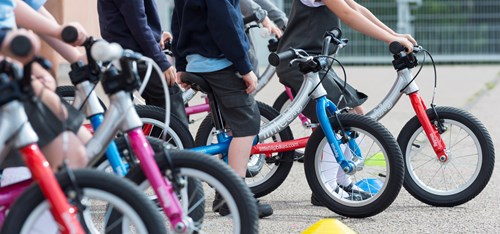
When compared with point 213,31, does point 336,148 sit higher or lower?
lower

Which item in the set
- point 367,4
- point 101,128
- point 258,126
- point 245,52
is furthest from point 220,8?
point 367,4

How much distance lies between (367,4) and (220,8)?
11.9 meters

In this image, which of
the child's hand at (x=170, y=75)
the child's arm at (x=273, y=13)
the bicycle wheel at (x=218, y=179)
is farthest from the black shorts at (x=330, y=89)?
the bicycle wheel at (x=218, y=179)

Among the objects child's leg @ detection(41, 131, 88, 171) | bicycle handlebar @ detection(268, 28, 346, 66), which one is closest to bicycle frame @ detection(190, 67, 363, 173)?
bicycle handlebar @ detection(268, 28, 346, 66)

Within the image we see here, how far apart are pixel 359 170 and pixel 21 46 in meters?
2.54

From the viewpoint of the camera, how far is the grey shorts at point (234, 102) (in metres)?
5.37

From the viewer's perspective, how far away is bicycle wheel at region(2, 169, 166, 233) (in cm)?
351

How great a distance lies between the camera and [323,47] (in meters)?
5.87

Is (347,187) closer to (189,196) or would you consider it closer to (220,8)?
(220,8)

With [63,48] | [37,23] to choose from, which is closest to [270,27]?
[63,48]

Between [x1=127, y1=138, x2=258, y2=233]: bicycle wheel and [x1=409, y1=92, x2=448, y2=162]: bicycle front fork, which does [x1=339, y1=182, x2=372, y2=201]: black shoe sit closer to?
[x1=409, y1=92, x2=448, y2=162]: bicycle front fork

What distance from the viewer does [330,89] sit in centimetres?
595

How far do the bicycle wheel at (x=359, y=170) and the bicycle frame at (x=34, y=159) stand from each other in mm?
2205

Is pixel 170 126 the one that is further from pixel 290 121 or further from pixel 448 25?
pixel 448 25
